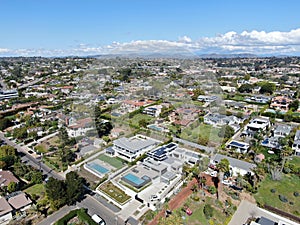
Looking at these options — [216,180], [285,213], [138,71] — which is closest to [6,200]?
[216,180]

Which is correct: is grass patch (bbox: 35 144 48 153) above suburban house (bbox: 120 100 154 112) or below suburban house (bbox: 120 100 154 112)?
below

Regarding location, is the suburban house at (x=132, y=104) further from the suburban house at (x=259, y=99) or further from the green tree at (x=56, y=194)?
the green tree at (x=56, y=194)

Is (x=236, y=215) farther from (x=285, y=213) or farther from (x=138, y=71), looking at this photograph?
(x=138, y=71)

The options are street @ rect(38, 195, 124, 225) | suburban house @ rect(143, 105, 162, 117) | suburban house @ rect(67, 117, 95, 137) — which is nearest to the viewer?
street @ rect(38, 195, 124, 225)

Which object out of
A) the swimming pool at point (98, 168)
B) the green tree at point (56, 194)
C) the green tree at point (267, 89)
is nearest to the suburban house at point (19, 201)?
the green tree at point (56, 194)

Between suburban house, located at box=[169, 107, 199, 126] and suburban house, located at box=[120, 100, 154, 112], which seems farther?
suburban house, located at box=[120, 100, 154, 112]

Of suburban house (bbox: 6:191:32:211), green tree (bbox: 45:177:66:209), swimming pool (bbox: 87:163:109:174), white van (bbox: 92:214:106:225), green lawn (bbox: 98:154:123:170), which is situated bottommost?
green lawn (bbox: 98:154:123:170)

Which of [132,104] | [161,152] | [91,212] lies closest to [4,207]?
[91,212]

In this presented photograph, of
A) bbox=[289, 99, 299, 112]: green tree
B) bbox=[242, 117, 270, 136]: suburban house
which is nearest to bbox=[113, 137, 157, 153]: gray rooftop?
bbox=[242, 117, 270, 136]: suburban house

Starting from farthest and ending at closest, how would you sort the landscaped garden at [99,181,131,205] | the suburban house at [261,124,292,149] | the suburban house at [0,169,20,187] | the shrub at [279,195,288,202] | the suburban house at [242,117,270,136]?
1. the suburban house at [242,117,270,136]
2. the suburban house at [261,124,292,149]
3. the suburban house at [0,169,20,187]
4. the landscaped garden at [99,181,131,205]
5. the shrub at [279,195,288,202]

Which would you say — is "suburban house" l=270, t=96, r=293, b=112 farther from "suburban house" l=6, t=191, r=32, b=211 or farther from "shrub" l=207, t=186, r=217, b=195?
"suburban house" l=6, t=191, r=32, b=211
